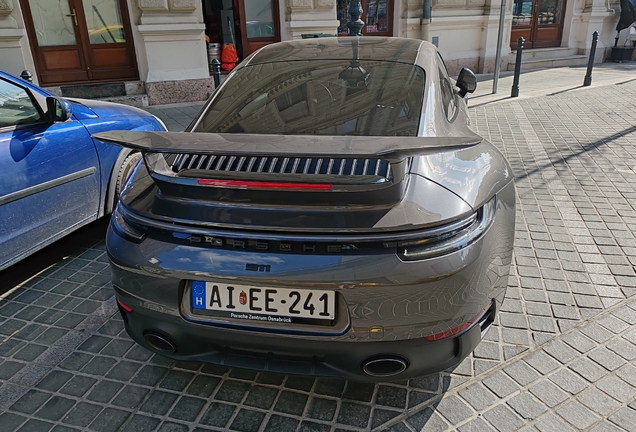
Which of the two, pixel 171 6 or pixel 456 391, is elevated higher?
pixel 171 6

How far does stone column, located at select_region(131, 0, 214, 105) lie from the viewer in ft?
31.0

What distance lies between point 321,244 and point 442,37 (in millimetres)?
12144

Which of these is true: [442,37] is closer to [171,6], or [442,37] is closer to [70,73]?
[171,6]

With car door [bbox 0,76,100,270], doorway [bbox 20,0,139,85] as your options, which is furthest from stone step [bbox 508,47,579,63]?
car door [bbox 0,76,100,270]

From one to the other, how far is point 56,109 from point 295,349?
2.64 metres

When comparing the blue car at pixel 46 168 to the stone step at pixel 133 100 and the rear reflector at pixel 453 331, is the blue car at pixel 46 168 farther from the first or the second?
the stone step at pixel 133 100

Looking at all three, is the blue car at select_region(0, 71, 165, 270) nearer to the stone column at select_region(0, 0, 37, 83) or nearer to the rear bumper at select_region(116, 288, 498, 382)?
the rear bumper at select_region(116, 288, 498, 382)

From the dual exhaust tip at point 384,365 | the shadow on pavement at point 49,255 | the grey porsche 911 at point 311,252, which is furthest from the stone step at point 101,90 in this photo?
the dual exhaust tip at point 384,365

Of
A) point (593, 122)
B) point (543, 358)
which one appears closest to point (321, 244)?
point (543, 358)

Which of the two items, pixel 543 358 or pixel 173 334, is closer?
pixel 173 334

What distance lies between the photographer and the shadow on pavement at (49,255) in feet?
11.9

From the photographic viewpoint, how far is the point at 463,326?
2.02m

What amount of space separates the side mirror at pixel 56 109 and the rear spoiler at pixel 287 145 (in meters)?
1.70

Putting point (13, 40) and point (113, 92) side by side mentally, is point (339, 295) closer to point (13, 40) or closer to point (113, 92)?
point (113, 92)
